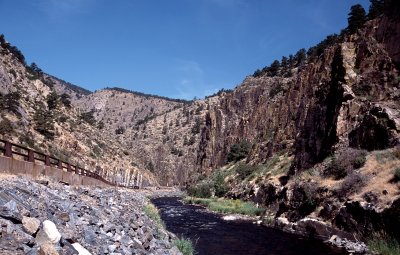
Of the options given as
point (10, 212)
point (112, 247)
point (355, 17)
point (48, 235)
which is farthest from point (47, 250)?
point (355, 17)

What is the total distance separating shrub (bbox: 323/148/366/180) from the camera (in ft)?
103

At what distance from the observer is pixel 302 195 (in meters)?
35.0

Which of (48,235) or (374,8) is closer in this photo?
(48,235)

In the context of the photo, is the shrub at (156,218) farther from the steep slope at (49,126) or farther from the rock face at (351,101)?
the steep slope at (49,126)

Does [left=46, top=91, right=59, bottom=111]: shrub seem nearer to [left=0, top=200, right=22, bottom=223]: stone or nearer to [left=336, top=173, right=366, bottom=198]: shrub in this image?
[left=336, top=173, right=366, bottom=198]: shrub

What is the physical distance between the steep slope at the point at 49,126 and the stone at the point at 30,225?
4697cm

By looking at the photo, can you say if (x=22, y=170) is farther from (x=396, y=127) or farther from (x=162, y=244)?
(x=396, y=127)

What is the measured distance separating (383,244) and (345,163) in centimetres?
1247

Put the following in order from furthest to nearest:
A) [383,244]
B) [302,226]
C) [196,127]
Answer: [196,127] → [302,226] → [383,244]

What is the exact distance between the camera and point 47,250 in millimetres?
6758

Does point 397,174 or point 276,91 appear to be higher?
point 276,91

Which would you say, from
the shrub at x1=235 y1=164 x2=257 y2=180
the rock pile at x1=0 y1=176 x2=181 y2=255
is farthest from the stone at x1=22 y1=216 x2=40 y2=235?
the shrub at x1=235 y1=164 x2=257 y2=180

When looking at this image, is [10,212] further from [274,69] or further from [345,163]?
[274,69]

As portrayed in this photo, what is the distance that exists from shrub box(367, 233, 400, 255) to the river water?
5.35ft
